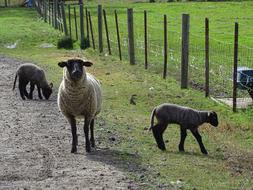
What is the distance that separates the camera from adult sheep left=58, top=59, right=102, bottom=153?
11.6 metres

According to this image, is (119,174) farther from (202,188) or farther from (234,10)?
(234,10)

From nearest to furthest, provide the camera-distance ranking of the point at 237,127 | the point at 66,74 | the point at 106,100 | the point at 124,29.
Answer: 1. the point at 66,74
2. the point at 237,127
3. the point at 106,100
4. the point at 124,29

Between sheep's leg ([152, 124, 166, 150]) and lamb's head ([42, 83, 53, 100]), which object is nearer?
sheep's leg ([152, 124, 166, 150])

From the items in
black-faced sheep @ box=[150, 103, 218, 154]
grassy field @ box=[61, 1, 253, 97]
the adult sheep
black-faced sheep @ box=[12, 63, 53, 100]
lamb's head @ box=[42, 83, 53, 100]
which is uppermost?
the adult sheep

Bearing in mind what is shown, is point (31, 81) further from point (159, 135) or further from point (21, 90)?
point (159, 135)

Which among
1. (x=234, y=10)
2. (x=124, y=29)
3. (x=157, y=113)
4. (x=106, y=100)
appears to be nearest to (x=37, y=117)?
(x=106, y=100)

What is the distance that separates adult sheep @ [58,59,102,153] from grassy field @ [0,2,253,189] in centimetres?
79

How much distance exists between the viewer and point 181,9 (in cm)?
5825

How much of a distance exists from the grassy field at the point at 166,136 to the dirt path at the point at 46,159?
450 millimetres

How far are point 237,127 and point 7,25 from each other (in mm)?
32472

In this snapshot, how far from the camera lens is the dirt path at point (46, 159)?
989 centimetres

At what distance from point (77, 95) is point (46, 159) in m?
1.29

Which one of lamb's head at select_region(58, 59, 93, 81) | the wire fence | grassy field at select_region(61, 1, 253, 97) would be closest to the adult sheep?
lamb's head at select_region(58, 59, 93, 81)

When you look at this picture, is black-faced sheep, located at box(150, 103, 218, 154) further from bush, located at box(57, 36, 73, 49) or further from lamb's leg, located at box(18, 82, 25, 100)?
bush, located at box(57, 36, 73, 49)
